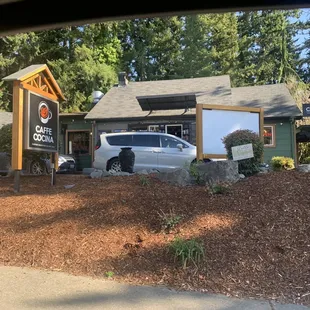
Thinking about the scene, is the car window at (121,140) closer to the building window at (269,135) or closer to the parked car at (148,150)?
the parked car at (148,150)

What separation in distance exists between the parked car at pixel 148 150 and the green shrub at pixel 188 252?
Result: 361 inches

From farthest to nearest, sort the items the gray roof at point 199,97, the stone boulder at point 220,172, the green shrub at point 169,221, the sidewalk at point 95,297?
the gray roof at point 199,97, the stone boulder at point 220,172, the green shrub at point 169,221, the sidewalk at point 95,297

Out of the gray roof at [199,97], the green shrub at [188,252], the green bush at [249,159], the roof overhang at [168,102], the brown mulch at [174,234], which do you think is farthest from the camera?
the gray roof at [199,97]

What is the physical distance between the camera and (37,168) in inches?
509

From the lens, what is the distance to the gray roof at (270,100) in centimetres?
2036

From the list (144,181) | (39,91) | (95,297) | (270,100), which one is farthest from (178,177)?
(270,100)

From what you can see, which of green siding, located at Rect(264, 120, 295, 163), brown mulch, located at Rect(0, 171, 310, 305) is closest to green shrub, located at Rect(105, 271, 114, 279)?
brown mulch, located at Rect(0, 171, 310, 305)

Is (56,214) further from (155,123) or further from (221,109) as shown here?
(155,123)

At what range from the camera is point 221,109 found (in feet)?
37.4

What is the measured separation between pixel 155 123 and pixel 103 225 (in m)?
14.8

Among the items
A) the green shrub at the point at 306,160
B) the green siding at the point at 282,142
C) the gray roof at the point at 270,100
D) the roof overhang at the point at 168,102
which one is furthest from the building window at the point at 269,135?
the green shrub at the point at 306,160

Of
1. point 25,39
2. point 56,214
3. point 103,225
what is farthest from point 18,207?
point 25,39

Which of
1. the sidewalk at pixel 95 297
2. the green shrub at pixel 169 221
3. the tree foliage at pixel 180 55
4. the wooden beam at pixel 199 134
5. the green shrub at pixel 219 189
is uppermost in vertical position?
the tree foliage at pixel 180 55

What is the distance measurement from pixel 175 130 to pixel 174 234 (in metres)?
14.9
